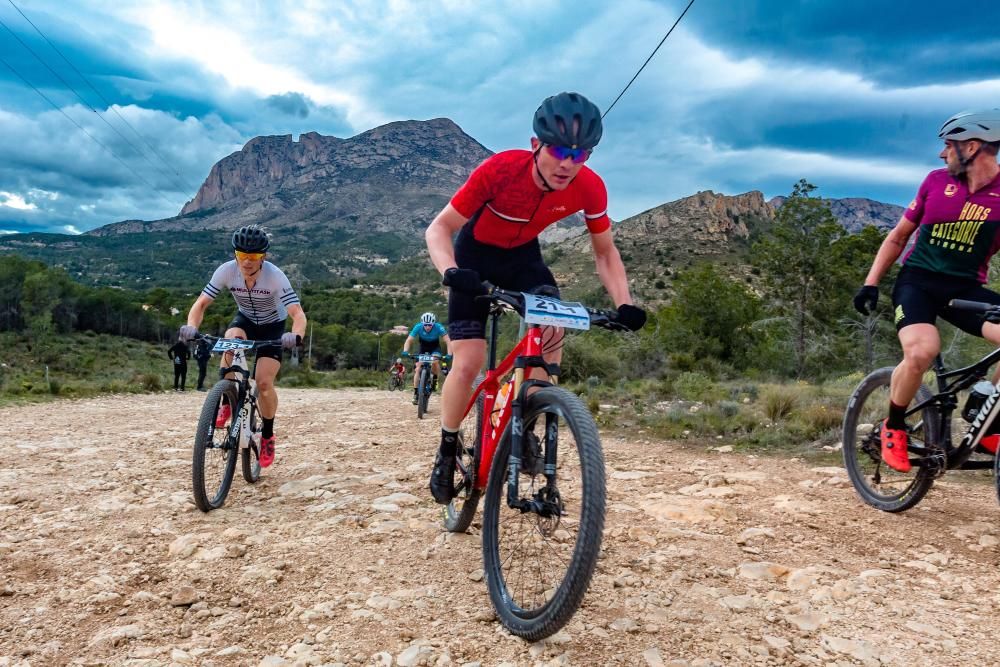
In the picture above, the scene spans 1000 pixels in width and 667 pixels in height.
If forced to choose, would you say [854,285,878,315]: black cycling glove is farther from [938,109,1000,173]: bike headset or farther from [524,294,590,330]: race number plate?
[524,294,590,330]: race number plate

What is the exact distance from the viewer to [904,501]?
392cm

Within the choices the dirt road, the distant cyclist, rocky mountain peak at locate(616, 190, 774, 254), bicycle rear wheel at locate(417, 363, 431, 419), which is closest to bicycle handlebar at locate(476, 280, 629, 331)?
the dirt road

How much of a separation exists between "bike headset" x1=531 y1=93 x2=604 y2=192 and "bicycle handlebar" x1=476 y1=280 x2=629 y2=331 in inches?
30.4

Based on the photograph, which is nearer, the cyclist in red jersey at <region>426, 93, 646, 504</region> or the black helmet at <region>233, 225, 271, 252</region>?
the cyclist in red jersey at <region>426, 93, 646, 504</region>

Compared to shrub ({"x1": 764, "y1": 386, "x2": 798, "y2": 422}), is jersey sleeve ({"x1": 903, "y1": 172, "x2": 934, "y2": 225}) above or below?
above

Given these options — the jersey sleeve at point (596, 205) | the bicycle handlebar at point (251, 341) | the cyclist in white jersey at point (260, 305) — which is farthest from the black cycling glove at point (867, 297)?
the bicycle handlebar at point (251, 341)

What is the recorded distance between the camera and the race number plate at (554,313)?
2486 mm

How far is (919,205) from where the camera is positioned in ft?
12.8

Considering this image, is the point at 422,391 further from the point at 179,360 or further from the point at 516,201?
the point at 179,360

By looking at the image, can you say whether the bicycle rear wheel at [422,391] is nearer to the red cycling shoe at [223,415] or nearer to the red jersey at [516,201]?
→ the red cycling shoe at [223,415]

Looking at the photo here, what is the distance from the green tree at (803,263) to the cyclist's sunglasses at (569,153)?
76.1 ft

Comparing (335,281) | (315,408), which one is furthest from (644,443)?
(335,281)

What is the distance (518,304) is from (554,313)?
0.54 feet

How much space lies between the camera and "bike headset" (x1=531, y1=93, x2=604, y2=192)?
9.10ft
